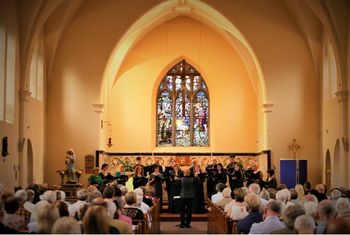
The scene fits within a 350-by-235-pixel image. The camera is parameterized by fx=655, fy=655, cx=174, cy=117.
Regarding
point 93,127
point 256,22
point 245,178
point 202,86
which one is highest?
point 256,22

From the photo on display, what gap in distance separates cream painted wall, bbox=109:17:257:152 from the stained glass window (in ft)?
2.35

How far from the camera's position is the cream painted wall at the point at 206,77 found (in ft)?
89.1

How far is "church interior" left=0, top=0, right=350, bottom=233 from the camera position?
19.7m

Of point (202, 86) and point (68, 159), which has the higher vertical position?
point (202, 86)

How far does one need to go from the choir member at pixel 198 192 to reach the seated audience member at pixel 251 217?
35.0ft

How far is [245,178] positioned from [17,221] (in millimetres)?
12760

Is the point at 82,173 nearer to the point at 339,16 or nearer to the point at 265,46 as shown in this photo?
the point at 265,46

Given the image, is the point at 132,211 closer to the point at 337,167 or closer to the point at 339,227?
the point at 339,227

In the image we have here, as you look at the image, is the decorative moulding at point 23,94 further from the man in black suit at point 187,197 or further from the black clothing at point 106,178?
the man in black suit at point 187,197

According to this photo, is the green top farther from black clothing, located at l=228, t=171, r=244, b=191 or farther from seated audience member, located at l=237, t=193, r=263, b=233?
seated audience member, located at l=237, t=193, r=263, b=233

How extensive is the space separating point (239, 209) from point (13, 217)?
14.4ft

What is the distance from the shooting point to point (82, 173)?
2238 centimetres

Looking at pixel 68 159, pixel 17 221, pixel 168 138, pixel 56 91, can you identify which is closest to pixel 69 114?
pixel 56 91

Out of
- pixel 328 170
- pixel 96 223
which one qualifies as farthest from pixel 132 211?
pixel 328 170
